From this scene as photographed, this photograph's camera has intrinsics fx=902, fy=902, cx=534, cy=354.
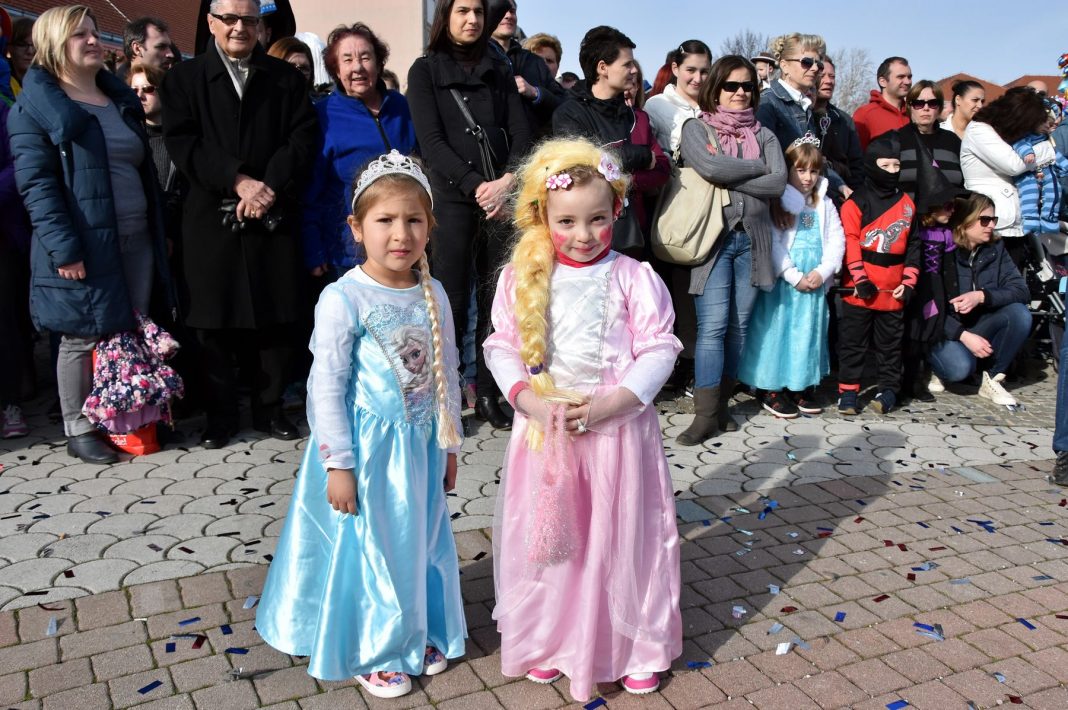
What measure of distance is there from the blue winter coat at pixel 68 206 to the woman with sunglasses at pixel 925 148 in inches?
203

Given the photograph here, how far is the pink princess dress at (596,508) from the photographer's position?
9.29ft

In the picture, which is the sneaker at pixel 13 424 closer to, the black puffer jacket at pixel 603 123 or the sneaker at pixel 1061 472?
the black puffer jacket at pixel 603 123

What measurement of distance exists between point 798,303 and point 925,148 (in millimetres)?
1922

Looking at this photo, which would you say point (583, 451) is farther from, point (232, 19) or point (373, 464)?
point (232, 19)

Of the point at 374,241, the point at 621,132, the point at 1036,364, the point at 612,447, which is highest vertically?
the point at 621,132

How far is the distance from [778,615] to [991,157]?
5.50 meters

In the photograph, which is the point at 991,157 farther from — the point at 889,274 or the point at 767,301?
the point at 767,301

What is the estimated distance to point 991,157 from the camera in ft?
24.0

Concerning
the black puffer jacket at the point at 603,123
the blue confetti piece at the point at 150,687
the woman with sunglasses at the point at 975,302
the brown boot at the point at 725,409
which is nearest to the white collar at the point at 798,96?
the woman with sunglasses at the point at 975,302

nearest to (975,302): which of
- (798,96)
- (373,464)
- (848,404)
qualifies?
(848,404)

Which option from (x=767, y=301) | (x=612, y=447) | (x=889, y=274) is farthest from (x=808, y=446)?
(x=612, y=447)

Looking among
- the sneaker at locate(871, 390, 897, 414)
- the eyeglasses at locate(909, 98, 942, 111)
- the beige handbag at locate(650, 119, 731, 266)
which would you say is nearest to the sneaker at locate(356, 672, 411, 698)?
the beige handbag at locate(650, 119, 731, 266)

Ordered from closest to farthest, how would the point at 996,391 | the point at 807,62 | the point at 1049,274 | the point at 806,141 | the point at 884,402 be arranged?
1. the point at 806,141
2. the point at 884,402
3. the point at 807,62
4. the point at 996,391
5. the point at 1049,274

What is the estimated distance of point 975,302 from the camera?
22.3 ft
